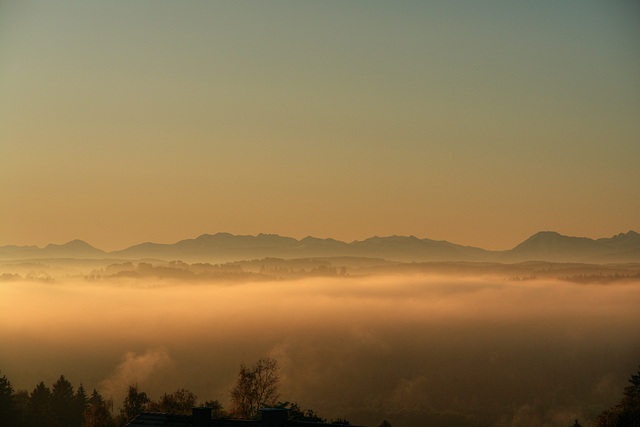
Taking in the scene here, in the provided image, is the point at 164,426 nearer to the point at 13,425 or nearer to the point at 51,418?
the point at 13,425

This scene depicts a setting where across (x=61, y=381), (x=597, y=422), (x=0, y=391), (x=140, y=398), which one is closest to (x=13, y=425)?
(x=0, y=391)

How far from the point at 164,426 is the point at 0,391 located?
128995mm

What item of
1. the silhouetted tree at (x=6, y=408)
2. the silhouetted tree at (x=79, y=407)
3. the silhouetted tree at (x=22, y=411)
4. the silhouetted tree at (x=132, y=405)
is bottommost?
the silhouetted tree at (x=79, y=407)

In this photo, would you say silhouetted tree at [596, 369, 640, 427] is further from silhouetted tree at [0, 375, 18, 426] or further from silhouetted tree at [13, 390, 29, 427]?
silhouetted tree at [13, 390, 29, 427]

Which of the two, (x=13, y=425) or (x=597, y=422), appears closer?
(x=597, y=422)

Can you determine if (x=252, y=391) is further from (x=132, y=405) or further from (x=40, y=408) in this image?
(x=40, y=408)

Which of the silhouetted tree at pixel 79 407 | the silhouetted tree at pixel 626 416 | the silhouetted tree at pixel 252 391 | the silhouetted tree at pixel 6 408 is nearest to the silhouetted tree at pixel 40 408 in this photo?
the silhouetted tree at pixel 6 408

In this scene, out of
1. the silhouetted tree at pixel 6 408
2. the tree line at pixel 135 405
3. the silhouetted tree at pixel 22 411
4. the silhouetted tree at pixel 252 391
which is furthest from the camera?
the silhouetted tree at pixel 22 411

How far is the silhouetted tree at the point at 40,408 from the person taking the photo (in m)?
→ 170

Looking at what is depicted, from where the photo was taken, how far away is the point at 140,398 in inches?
4564

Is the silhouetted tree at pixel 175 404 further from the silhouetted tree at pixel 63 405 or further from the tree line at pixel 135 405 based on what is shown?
the silhouetted tree at pixel 63 405

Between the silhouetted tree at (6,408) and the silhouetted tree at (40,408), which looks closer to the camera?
the silhouetted tree at (6,408)

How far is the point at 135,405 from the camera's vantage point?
4500 inches

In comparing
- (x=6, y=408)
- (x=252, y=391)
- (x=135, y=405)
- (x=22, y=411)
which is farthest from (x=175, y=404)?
(x=22, y=411)
